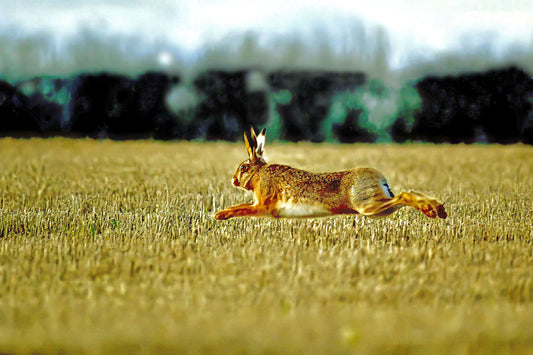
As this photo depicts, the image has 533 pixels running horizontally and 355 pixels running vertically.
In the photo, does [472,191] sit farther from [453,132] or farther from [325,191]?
[453,132]

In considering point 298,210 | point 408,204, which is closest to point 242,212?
point 298,210

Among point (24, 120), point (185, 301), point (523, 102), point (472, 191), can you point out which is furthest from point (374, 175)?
point (24, 120)

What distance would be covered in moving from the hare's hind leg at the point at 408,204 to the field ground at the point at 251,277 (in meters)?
0.33

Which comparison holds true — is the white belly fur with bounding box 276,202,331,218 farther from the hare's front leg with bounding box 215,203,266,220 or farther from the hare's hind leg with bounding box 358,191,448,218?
the hare's hind leg with bounding box 358,191,448,218

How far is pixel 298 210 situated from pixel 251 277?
4.75ft

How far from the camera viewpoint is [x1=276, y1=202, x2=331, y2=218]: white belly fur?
18.1ft

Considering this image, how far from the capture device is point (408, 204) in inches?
198

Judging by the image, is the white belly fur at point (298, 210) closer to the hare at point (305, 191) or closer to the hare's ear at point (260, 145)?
the hare at point (305, 191)

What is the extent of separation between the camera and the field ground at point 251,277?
3.24 meters

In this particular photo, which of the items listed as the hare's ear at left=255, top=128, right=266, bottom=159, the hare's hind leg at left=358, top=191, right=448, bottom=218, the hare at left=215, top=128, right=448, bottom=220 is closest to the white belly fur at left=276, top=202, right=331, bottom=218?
the hare at left=215, top=128, right=448, bottom=220

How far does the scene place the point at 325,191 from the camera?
A: 18.0ft

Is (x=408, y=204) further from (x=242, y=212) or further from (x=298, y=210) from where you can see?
(x=242, y=212)

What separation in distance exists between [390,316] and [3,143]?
15.8 meters

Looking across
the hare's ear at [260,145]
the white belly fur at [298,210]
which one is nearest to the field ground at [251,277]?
the white belly fur at [298,210]
